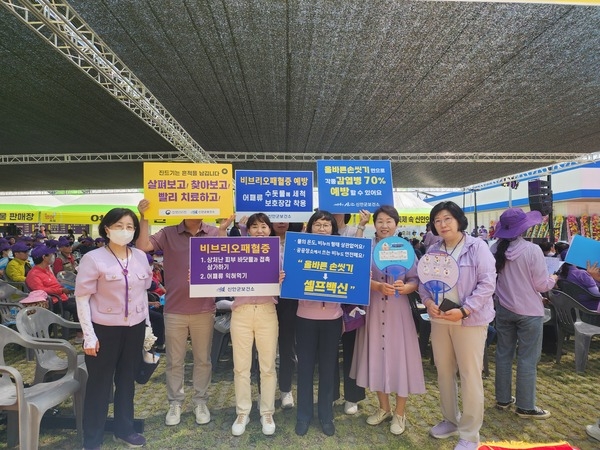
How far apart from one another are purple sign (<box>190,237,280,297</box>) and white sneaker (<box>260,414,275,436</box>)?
37.6 inches

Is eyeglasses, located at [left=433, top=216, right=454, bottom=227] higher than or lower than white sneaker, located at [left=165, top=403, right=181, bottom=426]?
higher

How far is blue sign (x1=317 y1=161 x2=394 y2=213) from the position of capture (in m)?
3.39

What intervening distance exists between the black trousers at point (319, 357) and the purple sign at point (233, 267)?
389 mm

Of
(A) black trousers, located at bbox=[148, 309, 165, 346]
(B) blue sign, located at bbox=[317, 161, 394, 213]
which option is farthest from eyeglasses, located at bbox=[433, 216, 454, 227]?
(A) black trousers, located at bbox=[148, 309, 165, 346]

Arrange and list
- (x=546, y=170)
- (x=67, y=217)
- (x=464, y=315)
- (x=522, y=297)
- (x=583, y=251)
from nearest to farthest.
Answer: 1. (x=464, y=315)
2. (x=522, y=297)
3. (x=583, y=251)
4. (x=67, y=217)
5. (x=546, y=170)

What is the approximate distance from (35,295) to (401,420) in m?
4.06

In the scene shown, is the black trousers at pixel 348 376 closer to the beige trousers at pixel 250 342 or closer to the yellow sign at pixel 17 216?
the beige trousers at pixel 250 342

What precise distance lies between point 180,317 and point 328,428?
4.59ft

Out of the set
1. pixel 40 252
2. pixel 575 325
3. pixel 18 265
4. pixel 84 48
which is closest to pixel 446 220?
pixel 575 325

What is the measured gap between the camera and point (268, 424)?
2.96 meters

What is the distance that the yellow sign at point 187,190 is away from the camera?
3.06 meters

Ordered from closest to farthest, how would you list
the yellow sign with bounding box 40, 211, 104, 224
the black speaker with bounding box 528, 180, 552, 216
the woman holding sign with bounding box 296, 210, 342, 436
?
1. the woman holding sign with bounding box 296, 210, 342, 436
2. the black speaker with bounding box 528, 180, 552, 216
3. the yellow sign with bounding box 40, 211, 104, 224

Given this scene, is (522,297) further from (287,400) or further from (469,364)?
(287,400)

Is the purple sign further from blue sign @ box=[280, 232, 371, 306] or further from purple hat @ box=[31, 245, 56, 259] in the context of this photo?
purple hat @ box=[31, 245, 56, 259]
